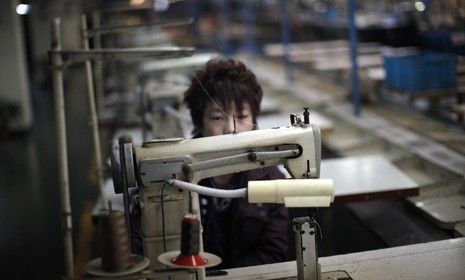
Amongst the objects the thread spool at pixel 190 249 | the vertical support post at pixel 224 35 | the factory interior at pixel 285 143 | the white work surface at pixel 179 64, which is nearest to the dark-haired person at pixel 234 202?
the factory interior at pixel 285 143

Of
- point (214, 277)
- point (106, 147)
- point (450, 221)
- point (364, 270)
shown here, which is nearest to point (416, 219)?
point (450, 221)

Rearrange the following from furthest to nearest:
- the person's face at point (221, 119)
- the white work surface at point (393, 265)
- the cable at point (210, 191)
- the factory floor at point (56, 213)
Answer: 1. the factory floor at point (56, 213)
2. the person's face at point (221, 119)
3. the white work surface at point (393, 265)
4. the cable at point (210, 191)

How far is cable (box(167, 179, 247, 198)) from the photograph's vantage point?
147 centimetres

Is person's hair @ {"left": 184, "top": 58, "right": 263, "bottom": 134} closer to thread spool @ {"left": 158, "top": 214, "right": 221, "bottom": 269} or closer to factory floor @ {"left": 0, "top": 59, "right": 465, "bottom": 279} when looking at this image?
A: factory floor @ {"left": 0, "top": 59, "right": 465, "bottom": 279}

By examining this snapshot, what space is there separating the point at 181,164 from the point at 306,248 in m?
0.45

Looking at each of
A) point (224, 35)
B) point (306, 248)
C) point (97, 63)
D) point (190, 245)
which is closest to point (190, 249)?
point (190, 245)

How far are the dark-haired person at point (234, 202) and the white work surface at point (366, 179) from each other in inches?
26.1

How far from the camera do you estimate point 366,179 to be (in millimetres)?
3191

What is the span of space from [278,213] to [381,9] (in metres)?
8.82

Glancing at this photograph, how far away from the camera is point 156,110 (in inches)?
176

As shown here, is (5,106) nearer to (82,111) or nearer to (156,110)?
(82,111)

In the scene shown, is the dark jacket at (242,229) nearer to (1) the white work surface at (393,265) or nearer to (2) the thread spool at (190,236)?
(1) the white work surface at (393,265)

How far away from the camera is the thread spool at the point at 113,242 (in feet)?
4.37

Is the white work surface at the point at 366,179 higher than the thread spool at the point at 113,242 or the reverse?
the reverse
